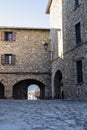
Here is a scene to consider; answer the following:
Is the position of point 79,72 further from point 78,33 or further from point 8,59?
point 8,59

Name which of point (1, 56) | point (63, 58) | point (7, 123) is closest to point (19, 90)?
point (1, 56)

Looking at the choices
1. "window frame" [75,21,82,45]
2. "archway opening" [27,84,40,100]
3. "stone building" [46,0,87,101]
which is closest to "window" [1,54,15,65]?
"stone building" [46,0,87,101]

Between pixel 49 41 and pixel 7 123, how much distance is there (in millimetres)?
16980

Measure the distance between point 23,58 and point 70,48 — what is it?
687cm

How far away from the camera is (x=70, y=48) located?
51.5 ft

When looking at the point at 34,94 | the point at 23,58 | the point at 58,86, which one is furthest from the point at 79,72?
the point at 34,94

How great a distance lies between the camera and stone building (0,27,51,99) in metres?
21.5

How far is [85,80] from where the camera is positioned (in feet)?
43.8

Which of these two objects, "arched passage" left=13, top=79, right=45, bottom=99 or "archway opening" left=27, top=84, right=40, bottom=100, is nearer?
"arched passage" left=13, top=79, right=45, bottom=99

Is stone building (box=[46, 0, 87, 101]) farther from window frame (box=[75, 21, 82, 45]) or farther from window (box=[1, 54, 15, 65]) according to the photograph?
window (box=[1, 54, 15, 65])

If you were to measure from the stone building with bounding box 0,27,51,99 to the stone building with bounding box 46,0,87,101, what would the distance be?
193 centimetres

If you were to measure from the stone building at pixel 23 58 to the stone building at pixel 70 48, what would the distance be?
1.93m

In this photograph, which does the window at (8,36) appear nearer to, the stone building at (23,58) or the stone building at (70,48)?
the stone building at (23,58)

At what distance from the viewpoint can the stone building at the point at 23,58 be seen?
70.5 ft
